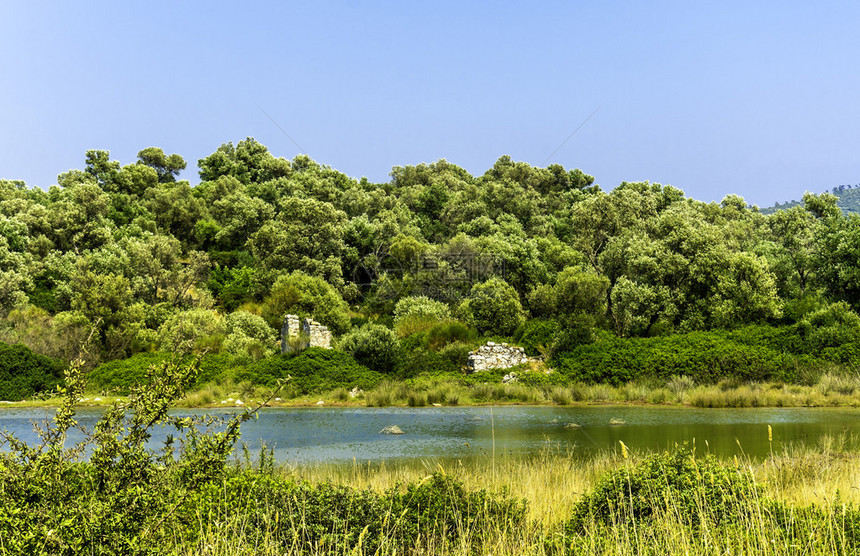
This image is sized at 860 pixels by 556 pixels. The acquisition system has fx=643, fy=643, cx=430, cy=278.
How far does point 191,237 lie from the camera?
65.1m

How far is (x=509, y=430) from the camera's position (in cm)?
2011

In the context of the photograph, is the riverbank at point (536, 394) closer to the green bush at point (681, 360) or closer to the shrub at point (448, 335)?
the green bush at point (681, 360)

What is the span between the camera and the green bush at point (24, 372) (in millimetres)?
33156

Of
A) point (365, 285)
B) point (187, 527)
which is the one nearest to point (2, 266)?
point (365, 285)

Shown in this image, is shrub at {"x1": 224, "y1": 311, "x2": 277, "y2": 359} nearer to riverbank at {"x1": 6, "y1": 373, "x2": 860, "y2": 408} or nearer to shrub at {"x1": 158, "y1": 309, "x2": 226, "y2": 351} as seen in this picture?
shrub at {"x1": 158, "y1": 309, "x2": 226, "y2": 351}

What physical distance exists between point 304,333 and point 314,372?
15.6ft

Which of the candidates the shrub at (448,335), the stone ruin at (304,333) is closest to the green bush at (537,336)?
the shrub at (448,335)

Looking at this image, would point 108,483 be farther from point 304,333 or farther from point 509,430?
point 304,333

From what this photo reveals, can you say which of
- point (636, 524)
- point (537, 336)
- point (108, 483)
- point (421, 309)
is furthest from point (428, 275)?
point (108, 483)

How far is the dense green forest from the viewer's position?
113 ft

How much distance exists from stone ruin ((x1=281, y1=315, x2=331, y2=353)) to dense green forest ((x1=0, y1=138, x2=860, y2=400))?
4.59 feet

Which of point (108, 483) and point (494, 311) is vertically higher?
point (494, 311)

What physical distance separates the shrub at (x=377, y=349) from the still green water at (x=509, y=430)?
7093 millimetres

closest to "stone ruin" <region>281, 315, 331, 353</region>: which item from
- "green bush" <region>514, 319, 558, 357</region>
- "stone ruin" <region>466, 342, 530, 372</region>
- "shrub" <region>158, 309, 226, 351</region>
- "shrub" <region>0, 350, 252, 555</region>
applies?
"shrub" <region>158, 309, 226, 351</region>
